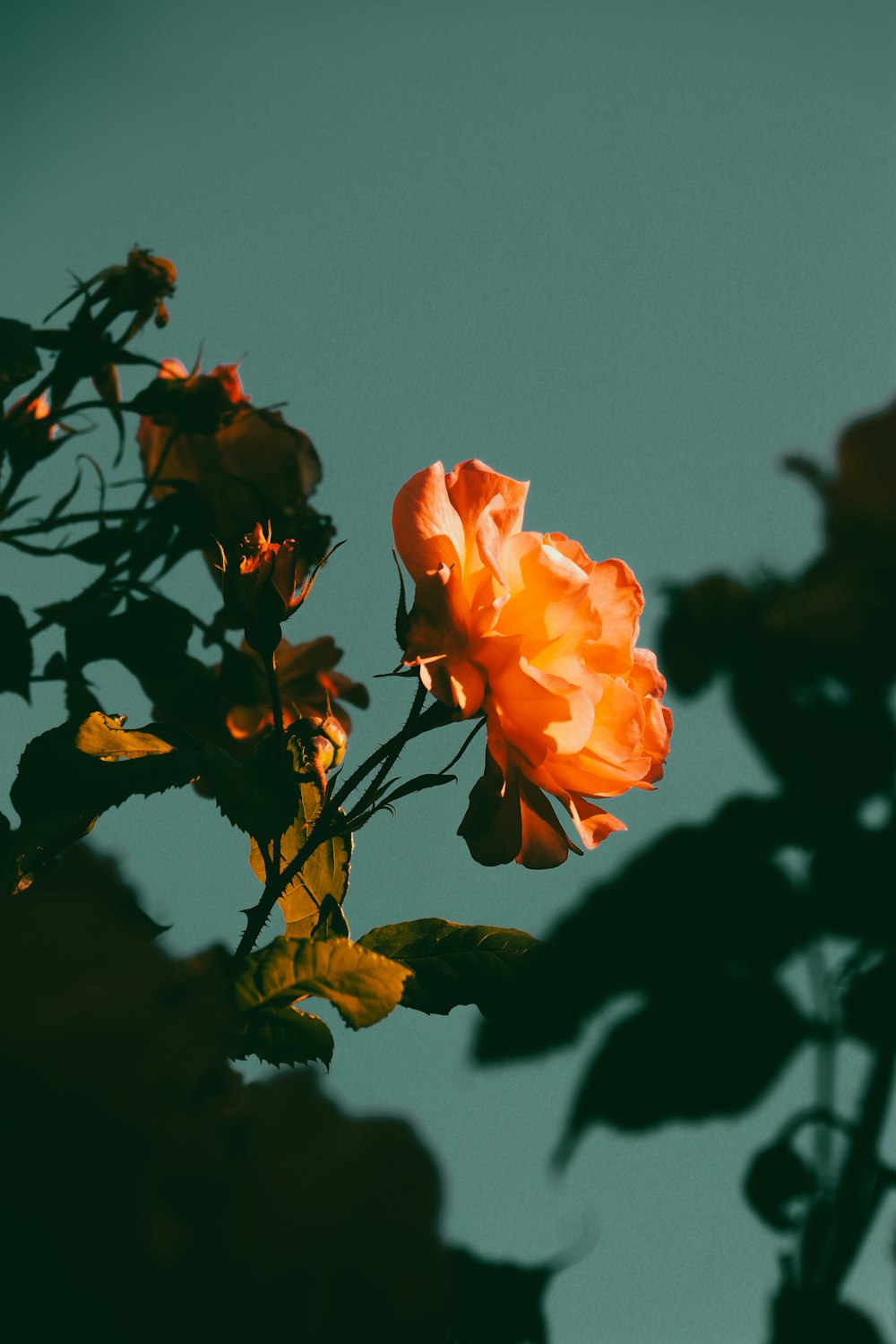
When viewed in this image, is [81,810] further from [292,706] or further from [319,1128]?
[319,1128]

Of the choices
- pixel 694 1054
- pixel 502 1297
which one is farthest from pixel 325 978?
pixel 694 1054

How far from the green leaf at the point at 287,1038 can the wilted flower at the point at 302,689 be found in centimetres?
23

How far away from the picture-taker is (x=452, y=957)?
82 centimetres

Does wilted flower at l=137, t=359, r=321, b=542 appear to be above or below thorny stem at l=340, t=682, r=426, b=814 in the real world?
above

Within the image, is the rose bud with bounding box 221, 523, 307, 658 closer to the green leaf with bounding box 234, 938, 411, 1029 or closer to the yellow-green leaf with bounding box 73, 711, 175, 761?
the yellow-green leaf with bounding box 73, 711, 175, 761

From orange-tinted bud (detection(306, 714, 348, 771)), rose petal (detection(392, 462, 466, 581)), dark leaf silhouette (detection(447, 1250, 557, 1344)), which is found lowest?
dark leaf silhouette (detection(447, 1250, 557, 1344))

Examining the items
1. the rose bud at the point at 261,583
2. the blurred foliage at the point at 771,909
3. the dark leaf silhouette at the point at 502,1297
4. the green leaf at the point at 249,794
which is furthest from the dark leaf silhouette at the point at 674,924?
the rose bud at the point at 261,583

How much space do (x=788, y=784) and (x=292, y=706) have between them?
55 centimetres

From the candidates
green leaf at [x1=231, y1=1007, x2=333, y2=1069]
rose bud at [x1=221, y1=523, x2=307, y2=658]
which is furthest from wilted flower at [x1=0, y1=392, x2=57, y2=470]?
green leaf at [x1=231, y1=1007, x2=333, y2=1069]

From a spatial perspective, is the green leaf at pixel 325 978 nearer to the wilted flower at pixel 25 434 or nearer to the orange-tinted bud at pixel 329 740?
the orange-tinted bud at pixel 329 740

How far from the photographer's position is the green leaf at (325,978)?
0.60 meters

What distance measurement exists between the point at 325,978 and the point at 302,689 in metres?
0.30

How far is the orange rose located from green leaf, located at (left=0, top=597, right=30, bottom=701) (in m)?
0.25

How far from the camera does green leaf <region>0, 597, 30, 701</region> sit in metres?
0.67
